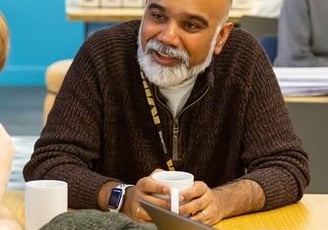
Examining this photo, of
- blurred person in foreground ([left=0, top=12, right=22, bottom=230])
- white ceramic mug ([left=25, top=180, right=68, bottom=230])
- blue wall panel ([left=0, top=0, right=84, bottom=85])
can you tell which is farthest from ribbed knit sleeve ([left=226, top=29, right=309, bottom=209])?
blue wall panel ([left=0, top=0, right=84, bottom=85])

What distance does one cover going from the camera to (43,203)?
1645 millimetres

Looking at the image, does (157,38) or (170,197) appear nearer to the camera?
(170,197)

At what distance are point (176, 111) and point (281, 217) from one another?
0.44 metres

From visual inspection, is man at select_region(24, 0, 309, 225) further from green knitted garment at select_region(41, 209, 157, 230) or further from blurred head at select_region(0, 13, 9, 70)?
green knitted garment at select_region(41, 209, 157, 230)

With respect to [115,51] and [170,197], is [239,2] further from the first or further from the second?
[170,197]

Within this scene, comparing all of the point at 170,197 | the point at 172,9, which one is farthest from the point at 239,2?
the point at 170,197

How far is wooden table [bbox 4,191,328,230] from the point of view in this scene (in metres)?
1.84

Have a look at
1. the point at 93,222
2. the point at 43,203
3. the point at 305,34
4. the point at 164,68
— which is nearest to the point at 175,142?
the point at 164,68

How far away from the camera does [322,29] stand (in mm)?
4562

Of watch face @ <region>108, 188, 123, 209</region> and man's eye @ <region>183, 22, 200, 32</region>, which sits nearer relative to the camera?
watch face @ <region>108, 188, 123, 209</region>

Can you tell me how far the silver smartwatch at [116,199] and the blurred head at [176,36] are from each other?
1.09ft

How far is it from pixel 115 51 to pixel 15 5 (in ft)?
20.3

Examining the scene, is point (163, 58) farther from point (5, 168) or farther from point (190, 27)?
point (5, 168)

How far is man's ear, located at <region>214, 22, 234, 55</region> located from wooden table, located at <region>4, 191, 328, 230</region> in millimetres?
480
